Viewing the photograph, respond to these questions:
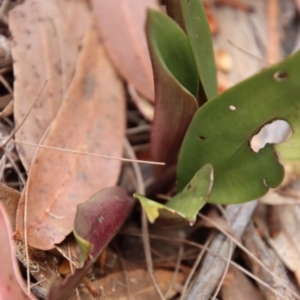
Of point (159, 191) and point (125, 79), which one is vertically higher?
point (125, 79)

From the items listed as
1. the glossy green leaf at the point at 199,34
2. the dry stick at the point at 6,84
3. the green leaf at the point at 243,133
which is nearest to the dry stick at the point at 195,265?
the green leaf at the point at 243,133

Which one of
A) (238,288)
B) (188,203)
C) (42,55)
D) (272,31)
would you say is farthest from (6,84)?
(272,31)

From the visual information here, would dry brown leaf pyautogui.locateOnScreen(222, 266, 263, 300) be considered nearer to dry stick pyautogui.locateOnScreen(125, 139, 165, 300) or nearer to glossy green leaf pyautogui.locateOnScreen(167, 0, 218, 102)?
dry stick pyautogui.locateOnScreen(125, 139, 165, 300)

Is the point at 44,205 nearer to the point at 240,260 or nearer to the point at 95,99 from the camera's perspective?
the point at 95,99

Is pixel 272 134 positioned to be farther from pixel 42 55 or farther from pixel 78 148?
pixel 42 55

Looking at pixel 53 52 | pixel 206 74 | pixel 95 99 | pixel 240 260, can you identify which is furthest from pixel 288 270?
pixel 53 52

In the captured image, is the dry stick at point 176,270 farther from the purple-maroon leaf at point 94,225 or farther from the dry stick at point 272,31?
the dry stick at point 272,31
